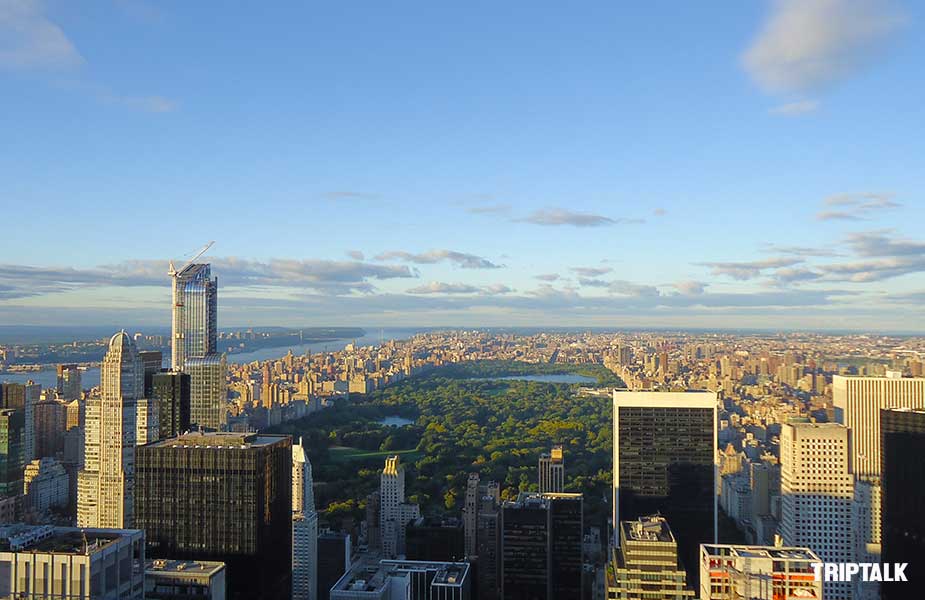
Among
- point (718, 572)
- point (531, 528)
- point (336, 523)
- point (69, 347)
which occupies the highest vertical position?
point (69, 347)

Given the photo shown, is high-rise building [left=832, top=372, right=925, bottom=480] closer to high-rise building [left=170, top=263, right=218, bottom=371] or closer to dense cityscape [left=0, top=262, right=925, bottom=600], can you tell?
dense cityscape [left=0, top=262, right=925, bottom=600]

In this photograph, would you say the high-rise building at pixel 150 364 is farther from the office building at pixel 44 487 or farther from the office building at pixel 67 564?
the office building at pixel 67 564

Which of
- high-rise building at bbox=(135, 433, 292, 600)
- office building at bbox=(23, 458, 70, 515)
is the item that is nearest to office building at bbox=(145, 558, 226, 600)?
high-rise building at bbox=(135, 433, 292, 600)

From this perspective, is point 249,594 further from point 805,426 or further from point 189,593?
point 805,426

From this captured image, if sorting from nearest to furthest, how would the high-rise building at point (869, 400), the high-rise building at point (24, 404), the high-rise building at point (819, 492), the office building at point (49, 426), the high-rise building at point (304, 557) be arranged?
1. the high-rise building at point (304, 557)
2. the high-rise building at point (819, 492)
3. the high-rise building at point (869, 400)
4. the high-rise building at point (24, 404)
5. the office building at point (49, 426)

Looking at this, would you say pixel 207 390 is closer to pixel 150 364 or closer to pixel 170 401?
pixel 150 364

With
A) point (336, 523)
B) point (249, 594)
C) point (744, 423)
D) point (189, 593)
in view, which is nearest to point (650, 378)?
point (744, 423)

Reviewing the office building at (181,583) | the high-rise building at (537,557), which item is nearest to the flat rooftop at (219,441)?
the office building at (181,583)
